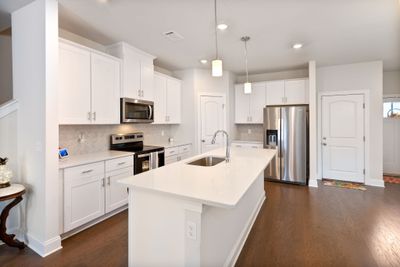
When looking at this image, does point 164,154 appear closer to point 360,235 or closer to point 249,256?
point 249,256

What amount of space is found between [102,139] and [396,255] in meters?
3.87

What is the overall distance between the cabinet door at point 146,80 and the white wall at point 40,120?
152cm

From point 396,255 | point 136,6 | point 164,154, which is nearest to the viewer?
point 396,255

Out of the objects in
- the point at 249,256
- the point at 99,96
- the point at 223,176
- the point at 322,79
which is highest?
the point at 322,79

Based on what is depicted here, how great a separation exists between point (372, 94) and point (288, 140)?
1905mm

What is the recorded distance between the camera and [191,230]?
143cm

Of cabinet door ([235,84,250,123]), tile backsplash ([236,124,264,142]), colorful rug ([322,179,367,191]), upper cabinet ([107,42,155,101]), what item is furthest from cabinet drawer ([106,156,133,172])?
colorful rug ([322,179,367,191])

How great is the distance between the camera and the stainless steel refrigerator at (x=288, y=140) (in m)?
4.41

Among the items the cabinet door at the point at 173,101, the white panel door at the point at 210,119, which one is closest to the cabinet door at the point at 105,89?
the cabinet door at the point at 173,101

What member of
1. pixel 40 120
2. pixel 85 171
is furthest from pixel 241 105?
pixel 40 120

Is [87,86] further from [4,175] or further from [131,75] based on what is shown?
[4,175]

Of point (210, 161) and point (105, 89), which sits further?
point (105, 89)

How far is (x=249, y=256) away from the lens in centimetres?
213

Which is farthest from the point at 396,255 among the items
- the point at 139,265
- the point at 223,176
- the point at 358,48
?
the point at 358,48
